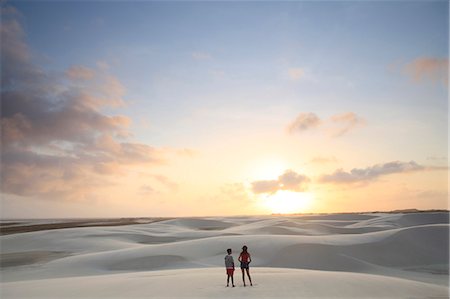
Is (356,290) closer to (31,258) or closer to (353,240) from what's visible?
(353,240)

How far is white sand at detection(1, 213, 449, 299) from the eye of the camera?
1464 cm

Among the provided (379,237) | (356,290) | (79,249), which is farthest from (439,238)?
(79,249)

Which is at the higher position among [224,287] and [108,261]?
[224,287]

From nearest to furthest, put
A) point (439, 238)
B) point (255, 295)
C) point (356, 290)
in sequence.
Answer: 1. point (255, 295)
2. point (356, 290)
3. point (439, 238)

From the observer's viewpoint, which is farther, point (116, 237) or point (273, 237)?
point (116, 237)

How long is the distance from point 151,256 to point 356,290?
18657mm

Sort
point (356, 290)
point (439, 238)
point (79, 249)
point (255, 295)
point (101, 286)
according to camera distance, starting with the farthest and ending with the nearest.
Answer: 1. point (79, 249)
2. point (439, 238)
3. point (101, 286)
4. point (356, 290)
5. point (255, 295)

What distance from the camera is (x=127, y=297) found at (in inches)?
547

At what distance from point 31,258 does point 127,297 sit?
23.4 meters

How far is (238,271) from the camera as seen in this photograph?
1936 cm

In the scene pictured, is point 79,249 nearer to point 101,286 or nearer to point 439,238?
point 101,286

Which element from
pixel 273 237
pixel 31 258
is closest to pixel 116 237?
pixel 31 258

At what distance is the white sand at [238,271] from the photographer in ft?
48.0

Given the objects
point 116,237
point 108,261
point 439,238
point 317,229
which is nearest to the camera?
point 108,261
